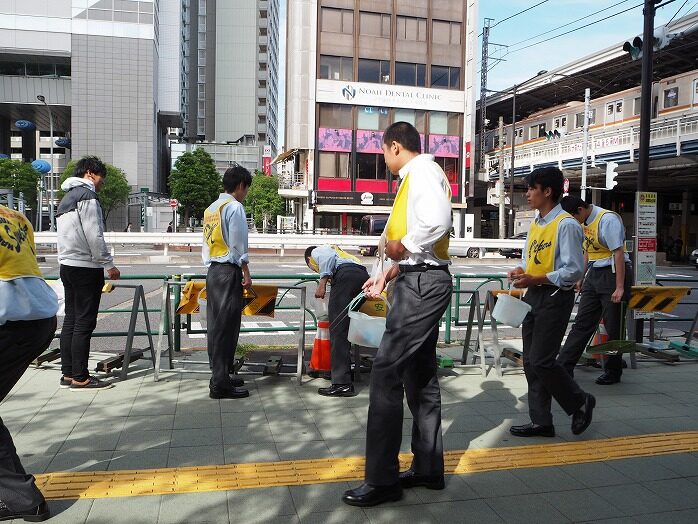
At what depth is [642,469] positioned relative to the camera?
385 cm

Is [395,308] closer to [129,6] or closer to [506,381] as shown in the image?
[506,381]

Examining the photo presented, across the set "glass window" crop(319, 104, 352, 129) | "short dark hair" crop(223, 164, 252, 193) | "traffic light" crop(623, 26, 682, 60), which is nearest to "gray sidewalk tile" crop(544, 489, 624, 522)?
"short dark hair" crop(223, 164, 252, 193)

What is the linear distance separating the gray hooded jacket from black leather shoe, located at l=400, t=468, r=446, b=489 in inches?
127

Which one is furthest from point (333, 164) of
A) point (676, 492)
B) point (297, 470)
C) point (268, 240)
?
point (676, 492)

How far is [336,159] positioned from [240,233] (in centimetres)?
4225

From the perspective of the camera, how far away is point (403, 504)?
3.28m

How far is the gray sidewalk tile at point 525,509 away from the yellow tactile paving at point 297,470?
1.36 feet

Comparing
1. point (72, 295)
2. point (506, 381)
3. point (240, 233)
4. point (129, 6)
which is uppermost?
point (129, 6)

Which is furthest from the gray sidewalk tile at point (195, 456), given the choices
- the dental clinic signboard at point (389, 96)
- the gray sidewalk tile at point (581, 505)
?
the dental clinic signboard at point (389, 96)

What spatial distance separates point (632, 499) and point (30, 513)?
3263 millimetres

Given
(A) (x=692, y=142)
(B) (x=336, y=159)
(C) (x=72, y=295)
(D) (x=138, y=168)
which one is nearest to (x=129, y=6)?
(D) (x=138, y=168)

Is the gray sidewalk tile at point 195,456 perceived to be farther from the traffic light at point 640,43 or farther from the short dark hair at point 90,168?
the traffic light at point 640,43

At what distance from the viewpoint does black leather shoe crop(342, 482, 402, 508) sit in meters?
3.21

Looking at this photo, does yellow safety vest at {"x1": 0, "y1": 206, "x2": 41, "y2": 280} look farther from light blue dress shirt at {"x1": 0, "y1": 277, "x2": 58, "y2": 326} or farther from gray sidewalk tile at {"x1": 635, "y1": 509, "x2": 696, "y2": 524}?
gray sidewalk tile at {"x1": 635, "y1": 509, "x2": 696, "y2": 524}
